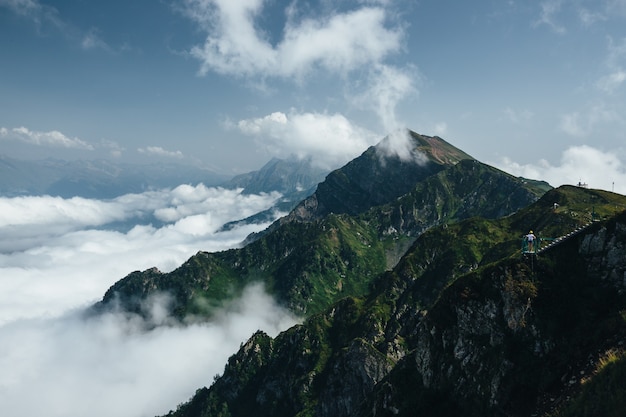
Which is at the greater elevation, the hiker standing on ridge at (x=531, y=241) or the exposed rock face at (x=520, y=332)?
the hiker standing on ridge at (x=531, y=241)

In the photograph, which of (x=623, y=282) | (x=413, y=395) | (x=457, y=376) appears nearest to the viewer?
(x=623, y=282)

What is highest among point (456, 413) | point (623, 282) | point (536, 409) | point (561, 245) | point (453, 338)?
point (561, 245)

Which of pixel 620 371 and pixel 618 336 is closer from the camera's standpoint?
pixel 620 371

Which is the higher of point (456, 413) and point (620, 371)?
point (620, 371)

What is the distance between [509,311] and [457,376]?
15479 millimetres

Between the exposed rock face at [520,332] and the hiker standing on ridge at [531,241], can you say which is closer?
the exposed rock face at [520,332]

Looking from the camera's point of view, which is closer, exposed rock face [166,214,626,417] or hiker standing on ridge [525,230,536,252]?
exposed rock face [166,214,626,417]

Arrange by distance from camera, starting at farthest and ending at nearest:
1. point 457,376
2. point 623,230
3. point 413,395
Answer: point 413,395
point 457,376
point 623,230

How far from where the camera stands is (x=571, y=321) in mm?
63781

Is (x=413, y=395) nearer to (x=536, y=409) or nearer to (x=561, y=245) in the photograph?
(x=536, y=409)

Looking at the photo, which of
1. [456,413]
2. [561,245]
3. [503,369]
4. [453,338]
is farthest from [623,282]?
[456,413]

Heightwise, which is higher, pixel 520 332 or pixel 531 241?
pixel 531 241

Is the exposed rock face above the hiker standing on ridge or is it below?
below

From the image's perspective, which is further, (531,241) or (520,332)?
(531,241)
